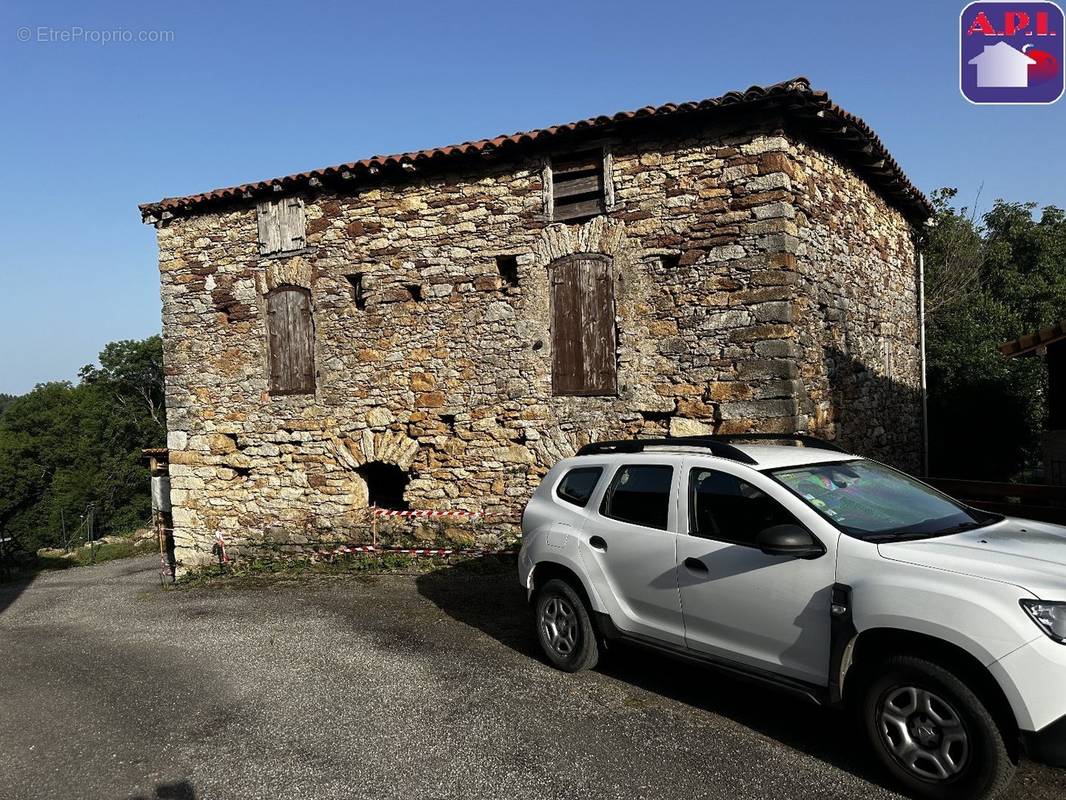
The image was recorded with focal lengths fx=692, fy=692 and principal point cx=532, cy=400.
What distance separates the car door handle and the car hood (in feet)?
3.18

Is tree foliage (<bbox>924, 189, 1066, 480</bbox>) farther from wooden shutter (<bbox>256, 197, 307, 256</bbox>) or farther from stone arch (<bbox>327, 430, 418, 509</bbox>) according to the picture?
wooden shutter (<bbox>256, 197, 307, 256</bbox>)

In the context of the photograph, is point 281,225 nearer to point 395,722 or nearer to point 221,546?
point 221,546

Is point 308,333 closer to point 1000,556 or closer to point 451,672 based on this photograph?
point 451,672

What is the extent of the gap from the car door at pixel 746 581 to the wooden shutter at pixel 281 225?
7998 millimetres

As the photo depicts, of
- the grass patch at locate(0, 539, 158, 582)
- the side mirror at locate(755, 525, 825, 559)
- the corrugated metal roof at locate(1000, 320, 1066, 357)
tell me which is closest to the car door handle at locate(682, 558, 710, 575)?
the side mirror at locate(755, 525, 825, 559)

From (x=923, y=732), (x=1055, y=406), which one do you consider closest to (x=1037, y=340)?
(x=1055, y=406)

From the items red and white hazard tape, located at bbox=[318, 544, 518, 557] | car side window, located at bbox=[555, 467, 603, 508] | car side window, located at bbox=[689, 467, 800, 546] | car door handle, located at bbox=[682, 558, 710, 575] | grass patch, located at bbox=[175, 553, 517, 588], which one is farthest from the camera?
red and white hazard tape, located at bbox=[318, 544, 518, 557]

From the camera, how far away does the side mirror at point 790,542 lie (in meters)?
3.42

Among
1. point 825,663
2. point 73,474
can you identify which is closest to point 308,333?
point 825,663

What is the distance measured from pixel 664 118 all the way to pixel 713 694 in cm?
623

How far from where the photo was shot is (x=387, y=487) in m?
11.3

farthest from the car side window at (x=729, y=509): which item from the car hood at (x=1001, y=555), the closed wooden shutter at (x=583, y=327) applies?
the closed wooden shutter at (x=583, y=327)

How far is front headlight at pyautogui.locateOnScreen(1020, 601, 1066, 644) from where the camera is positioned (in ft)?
8.99

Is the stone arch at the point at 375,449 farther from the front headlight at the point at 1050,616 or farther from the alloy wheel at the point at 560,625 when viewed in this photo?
the front headlight at the point at 1050,616
